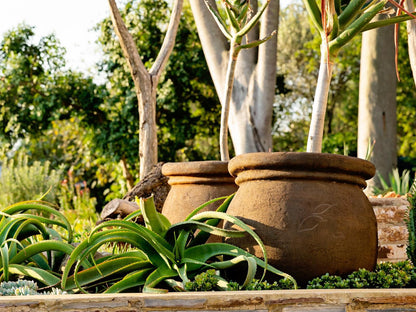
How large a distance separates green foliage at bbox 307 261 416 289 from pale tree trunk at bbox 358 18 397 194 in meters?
4.95

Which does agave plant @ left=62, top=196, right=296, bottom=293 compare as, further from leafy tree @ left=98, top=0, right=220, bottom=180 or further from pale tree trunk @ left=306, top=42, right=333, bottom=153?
leafy tree @ left=98, top=0, right=220, bottom=180

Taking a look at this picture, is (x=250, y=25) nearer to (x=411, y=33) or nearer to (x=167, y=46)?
(x=411, y=33)

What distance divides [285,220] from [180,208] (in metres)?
0.88

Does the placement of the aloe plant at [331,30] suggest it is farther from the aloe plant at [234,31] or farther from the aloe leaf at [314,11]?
the aloe plant at [234,31]

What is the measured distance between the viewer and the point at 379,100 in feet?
24.5

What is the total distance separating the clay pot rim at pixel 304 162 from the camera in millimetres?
2434

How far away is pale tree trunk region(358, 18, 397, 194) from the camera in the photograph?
24.3ft

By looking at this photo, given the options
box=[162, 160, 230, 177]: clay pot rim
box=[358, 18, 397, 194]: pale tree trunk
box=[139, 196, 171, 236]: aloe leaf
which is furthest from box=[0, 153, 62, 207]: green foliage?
box=[139, 196, 171, 236]: aloe leaf

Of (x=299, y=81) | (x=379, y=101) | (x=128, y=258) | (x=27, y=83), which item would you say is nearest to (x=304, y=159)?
(x=128, y=258)

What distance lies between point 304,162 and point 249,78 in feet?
14.3

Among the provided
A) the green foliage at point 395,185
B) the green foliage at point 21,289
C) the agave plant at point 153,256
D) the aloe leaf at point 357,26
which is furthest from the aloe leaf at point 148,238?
the green foliage at point 395,185

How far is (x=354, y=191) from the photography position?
256 centimetres

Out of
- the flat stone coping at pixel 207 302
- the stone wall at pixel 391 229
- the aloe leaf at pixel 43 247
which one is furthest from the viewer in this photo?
the stone wall at pixel 391 229

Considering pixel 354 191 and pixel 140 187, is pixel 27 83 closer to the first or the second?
pixel 140 187
